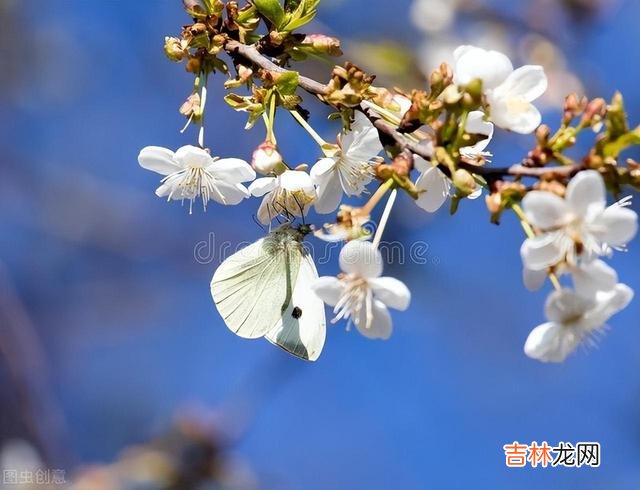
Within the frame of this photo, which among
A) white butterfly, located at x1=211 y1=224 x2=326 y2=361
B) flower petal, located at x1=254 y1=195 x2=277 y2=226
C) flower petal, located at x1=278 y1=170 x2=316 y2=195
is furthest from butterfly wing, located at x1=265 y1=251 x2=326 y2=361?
flower petal, located at x1=278 y1=170 x2=316 y2=195

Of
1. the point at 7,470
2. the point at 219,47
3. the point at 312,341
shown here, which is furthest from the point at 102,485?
the point at 219,47

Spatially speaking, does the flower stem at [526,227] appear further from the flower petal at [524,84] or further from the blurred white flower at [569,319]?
the flower petal at [524,84]

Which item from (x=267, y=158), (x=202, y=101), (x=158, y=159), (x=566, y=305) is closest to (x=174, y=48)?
(x=202, y=101)

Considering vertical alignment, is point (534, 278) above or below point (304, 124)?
below

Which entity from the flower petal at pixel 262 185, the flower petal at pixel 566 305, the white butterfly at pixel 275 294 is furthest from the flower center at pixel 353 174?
the flower petal at pixel 566 305

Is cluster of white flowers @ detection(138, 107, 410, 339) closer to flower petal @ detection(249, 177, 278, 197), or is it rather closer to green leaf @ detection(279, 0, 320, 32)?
flower petal @ detection(249, 177, 278, 197)

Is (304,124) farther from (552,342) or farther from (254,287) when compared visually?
(552,342)
